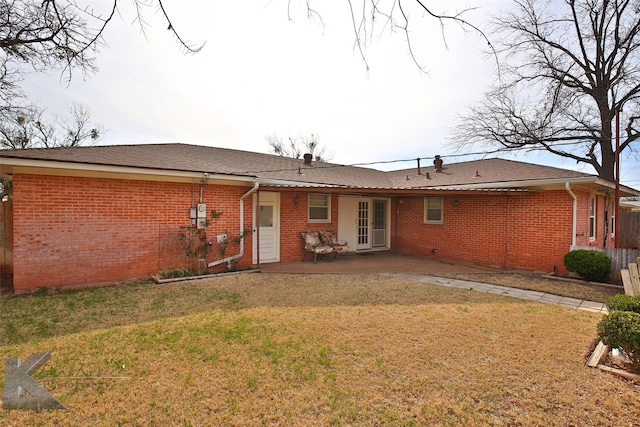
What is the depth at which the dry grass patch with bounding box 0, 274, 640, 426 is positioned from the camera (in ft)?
9.04

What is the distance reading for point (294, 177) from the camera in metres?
11.7

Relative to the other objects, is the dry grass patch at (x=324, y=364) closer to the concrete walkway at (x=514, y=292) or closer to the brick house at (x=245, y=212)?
the concrete walkway at (x=514, y=292)

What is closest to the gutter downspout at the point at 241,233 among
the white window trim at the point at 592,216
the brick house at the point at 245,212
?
the brick house at the point at 245,212

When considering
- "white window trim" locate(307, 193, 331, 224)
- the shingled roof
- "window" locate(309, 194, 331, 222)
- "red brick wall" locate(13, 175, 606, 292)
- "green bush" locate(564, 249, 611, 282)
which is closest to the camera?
"red brick wall" locate(13, 175, 606, 292)

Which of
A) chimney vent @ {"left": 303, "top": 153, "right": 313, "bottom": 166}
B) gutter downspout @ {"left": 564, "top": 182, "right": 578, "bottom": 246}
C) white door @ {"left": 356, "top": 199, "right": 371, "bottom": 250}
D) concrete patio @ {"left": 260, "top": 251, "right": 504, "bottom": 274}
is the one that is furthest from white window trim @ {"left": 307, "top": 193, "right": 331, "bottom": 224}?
gutter downspout @ {"left": 564, "top": 182, "right": 578, "bottom": 246}

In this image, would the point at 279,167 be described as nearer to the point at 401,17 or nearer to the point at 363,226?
the point at 363,226

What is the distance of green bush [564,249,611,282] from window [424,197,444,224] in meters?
4.33

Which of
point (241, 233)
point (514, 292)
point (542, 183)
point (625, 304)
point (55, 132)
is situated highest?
point (55, 132)

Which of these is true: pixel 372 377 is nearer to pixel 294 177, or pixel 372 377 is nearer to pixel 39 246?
pixel 39 246

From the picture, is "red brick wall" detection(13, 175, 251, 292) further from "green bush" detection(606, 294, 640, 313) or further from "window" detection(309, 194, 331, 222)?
"green bush" detection(606, 294, 640, 313)

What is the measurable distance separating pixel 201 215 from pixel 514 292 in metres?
7.82

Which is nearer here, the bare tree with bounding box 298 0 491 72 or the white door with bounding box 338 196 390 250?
the bare tree with bounding box 298 0 491 72

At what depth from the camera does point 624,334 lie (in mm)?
3418

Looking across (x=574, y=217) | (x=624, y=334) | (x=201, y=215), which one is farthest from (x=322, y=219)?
(x=624, y=334)
